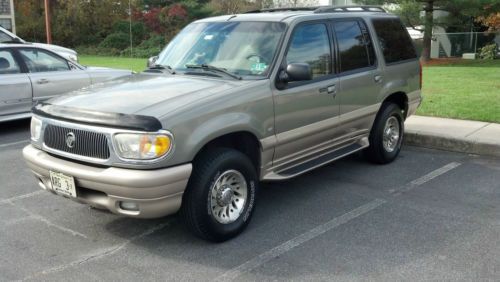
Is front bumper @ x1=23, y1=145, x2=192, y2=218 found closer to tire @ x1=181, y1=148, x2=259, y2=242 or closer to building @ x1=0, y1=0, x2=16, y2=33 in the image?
tire @ x1=181, y1=148, x2=259, y2=242

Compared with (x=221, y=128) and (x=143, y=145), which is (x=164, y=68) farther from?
(x=143, y=145)

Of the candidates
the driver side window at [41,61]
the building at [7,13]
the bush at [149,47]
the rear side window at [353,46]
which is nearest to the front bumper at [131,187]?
the rear side window at [353,46]

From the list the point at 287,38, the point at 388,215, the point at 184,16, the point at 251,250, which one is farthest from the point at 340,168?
the point at 184,16

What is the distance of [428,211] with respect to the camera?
5039 mm

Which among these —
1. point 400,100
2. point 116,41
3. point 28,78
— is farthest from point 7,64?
point 116,41

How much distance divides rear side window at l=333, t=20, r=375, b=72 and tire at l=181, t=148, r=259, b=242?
1.92 meters

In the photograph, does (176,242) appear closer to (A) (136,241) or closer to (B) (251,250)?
(A) (136,241)

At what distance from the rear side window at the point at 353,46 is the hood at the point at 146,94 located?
1.58 metres

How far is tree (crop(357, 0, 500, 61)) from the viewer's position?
2104 cm

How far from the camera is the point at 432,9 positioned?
74.5 feet

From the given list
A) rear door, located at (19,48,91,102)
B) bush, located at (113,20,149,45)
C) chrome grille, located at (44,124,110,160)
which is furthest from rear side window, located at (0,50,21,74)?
bush, located at (113,20,149,45)

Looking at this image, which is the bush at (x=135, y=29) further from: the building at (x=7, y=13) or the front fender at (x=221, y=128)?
the front fender at (x=221, y=128)

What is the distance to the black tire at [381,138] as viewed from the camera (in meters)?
6.40

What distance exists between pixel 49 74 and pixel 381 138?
6.05 meters
